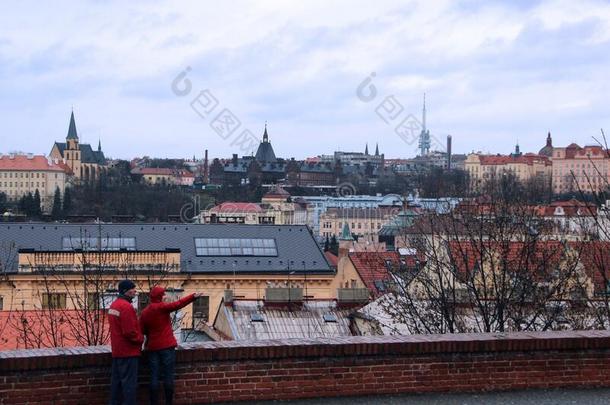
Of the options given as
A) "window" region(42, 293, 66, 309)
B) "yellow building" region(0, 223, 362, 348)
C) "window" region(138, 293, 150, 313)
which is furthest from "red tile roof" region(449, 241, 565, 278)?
"window" region(42, 293, 66, 309)

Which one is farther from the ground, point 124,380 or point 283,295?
point 124,380

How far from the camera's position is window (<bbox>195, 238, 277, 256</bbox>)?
28995 mm

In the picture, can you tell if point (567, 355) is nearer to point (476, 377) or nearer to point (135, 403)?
point (476, 377)

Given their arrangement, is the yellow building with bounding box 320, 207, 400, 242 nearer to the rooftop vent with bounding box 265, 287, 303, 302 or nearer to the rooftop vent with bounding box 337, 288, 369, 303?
the rooftop vent with bounding box 337, 288, 369, 303

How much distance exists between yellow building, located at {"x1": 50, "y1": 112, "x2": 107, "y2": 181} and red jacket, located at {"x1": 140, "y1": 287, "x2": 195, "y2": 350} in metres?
152

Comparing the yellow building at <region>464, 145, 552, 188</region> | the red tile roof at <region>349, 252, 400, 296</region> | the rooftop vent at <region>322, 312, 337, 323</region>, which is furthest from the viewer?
the yellow building at <region>464, 145, 552, 188</region>

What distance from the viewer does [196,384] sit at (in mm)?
8727

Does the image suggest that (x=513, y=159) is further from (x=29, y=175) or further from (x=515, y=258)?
(x=515, y=258)

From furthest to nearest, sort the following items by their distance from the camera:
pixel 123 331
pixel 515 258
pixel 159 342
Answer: pixel 515 258 < pixel 159 342 < pixel 123 331

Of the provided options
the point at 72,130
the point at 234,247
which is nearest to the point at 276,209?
the point at 72,130

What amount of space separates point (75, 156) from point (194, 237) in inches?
5419

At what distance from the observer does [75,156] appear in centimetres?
16225

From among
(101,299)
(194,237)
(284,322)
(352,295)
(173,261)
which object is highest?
(194,237)

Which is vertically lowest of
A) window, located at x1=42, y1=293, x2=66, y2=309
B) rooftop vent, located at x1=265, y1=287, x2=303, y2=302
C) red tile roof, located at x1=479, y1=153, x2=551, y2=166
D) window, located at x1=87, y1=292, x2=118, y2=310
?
window, located at x1=42, y1=293, x2=66, y2=309
